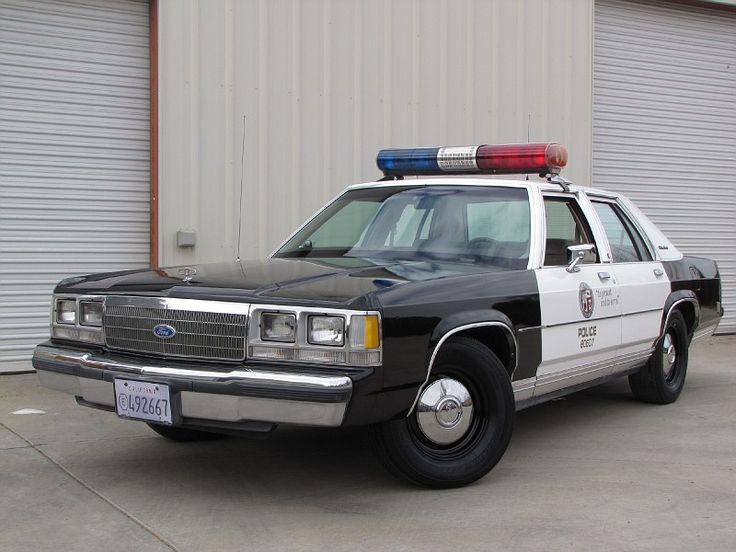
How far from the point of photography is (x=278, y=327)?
157 inches

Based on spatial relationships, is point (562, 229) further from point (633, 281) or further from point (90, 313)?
point (90, 313)

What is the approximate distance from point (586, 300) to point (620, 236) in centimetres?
113

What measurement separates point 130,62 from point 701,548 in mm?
6446

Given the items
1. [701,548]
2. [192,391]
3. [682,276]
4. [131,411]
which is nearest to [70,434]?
[131,411]

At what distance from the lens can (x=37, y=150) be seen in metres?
7.84

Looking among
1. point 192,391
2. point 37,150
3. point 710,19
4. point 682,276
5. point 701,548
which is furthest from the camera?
point 710,19

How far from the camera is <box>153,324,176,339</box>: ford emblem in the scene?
4.17m

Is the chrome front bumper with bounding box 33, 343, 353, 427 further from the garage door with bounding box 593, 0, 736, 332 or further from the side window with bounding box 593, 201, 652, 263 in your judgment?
the garage door with bounding box 593, 0, 736, 332

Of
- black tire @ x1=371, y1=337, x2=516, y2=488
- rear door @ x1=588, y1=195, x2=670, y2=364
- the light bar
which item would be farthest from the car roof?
black tire @ x1=371, y1=337, x2=516, y2=488

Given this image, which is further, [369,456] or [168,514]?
[369,456]

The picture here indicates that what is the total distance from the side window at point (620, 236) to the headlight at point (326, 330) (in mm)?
2710

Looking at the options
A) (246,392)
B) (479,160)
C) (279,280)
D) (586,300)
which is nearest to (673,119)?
(479,160)

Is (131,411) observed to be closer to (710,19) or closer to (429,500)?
(429,500)

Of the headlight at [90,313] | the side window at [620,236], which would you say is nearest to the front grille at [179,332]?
the headlight at [90,313]
